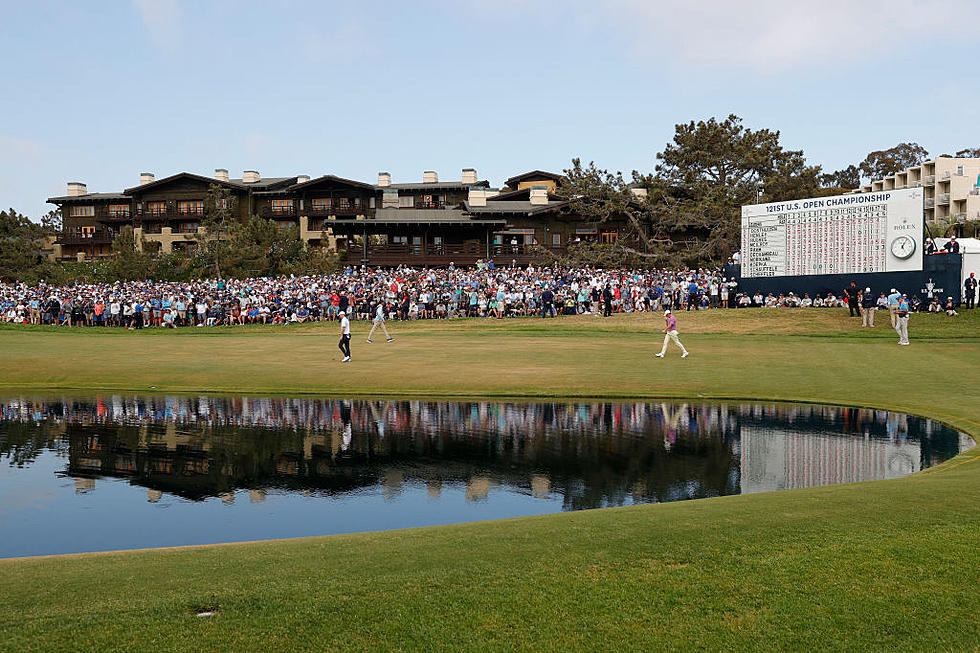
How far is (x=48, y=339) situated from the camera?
139 feet

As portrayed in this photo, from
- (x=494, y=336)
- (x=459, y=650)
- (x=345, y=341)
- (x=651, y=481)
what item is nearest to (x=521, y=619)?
(x=459, y=650)

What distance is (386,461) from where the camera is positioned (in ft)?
55.0

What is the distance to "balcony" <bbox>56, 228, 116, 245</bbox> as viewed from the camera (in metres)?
96.6

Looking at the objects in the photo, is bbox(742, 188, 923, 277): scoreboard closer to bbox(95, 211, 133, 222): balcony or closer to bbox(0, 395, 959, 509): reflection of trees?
bbox(0, 395, 959, 509): reflection of trees

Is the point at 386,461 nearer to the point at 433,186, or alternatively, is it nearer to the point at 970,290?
the point at 970,290

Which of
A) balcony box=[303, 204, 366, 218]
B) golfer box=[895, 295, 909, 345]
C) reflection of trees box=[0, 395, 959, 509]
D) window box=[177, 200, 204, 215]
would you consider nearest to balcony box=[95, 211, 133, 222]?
window box=[177, 200, 204, 215]

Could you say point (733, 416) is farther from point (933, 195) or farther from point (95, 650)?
point (933, 195)

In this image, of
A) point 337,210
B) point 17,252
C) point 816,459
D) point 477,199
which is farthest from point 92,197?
point 816,459

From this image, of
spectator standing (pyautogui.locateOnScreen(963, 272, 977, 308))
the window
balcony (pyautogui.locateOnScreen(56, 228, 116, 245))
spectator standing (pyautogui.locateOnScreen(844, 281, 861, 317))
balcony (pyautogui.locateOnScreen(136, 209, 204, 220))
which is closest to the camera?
spectator standing (pyautogui.locateOnScreen(963, 272, 977, 308))

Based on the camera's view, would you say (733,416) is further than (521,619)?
Yes

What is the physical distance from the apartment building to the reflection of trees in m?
84.5

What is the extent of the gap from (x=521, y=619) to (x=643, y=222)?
228 ft

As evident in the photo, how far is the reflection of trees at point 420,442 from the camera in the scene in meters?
15.0

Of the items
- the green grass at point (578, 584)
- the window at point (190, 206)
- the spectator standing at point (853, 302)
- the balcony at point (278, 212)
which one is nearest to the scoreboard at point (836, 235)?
the spectator standing at point (853, 302)
